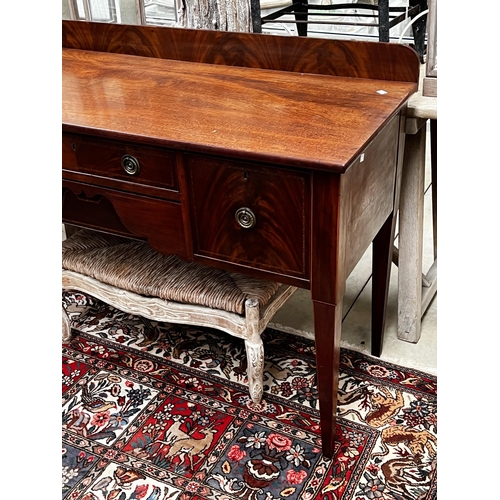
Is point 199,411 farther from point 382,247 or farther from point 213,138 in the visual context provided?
point 213,138

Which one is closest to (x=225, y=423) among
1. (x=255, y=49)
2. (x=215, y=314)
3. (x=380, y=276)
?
(x=215, y=314)

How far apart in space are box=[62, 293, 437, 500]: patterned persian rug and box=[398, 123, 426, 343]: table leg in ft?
0.51

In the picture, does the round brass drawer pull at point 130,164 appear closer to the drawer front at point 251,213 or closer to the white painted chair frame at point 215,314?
the drawer front at point 251,213

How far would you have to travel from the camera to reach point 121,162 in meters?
1.30

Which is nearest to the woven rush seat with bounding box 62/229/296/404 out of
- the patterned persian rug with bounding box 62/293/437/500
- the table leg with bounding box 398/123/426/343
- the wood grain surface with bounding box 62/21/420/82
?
the patterned persian rug with bounding box 62/293/437/500

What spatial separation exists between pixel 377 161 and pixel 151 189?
48 centimetres

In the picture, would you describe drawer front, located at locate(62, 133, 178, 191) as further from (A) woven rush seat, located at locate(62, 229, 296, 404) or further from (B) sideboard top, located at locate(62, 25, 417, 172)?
(A) woven rush seat, located at locate(62, 229, 296, 404)

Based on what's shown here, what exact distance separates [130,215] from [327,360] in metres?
0.53

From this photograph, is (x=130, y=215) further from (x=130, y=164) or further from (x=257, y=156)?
(x=257, y=156)

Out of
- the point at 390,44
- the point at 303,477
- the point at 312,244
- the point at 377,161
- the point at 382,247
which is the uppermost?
the point at 390,44

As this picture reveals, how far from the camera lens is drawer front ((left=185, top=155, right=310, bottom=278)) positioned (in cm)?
116

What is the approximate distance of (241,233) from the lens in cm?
125

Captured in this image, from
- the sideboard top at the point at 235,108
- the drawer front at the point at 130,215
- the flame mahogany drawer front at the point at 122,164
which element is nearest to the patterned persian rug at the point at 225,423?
the drawer front at the point at 130,215

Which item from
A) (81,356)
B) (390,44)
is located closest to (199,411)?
(81,356)
